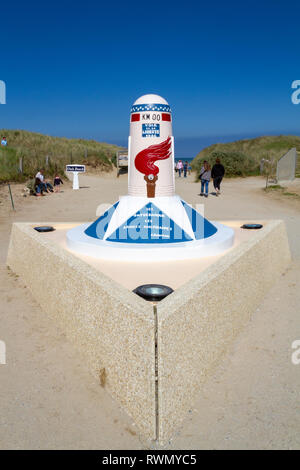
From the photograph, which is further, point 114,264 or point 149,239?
point 149,239

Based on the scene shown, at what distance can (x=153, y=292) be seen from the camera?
3.99 meters

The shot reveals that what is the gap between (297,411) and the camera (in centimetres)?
336

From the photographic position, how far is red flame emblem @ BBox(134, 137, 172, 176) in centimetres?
600

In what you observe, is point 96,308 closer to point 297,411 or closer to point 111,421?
point 111,421

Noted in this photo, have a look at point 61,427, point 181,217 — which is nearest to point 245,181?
point 181,217

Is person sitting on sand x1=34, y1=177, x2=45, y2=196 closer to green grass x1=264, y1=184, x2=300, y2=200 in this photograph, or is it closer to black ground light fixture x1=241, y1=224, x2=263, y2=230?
green grass x1=264, y1=184, x2=300, y2=200

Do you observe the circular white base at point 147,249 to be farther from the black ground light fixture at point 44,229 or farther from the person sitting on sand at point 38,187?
the person sitting on sand at point 38,187

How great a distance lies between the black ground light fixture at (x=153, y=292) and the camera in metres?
3.88

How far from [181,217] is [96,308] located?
2671mm

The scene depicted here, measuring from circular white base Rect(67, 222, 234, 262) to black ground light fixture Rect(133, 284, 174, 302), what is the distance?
1.39 metres

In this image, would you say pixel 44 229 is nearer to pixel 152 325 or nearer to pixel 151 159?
pixel 151 159

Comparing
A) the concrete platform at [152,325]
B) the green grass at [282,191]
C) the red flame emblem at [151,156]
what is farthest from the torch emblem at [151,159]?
the green grass at [282,191]

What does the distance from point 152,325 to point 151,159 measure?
11.7 feet
